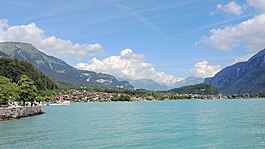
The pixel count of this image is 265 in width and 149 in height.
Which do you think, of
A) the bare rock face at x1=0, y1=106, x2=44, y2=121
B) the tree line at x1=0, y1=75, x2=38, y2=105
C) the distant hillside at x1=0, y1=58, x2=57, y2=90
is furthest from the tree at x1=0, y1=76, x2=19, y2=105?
the distant hillside at x1=0, y1=58, x2=57, y2=90

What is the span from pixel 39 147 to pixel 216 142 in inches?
740

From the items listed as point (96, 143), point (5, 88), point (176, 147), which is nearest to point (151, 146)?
point (176, 147)

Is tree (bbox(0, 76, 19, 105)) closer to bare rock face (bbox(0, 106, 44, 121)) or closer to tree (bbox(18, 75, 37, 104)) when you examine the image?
tree (bbox(18, 75, 37, 104))

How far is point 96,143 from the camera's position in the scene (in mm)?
39469

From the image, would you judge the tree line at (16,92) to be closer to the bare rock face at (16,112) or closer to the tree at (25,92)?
the tree at (25,92)

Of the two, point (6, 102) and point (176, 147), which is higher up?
point (6, 102)

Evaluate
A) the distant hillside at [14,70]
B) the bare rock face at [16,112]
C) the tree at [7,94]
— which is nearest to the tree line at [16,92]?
the tree at [7,94]

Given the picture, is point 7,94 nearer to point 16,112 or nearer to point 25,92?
point 16,112

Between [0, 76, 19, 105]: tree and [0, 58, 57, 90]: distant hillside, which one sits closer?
[0, 76, 19, 105]: tree

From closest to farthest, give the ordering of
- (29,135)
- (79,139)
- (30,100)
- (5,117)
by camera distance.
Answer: (79,139) < (29,135) < (5,117) < (30,100)

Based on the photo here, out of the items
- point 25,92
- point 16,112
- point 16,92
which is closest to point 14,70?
point 25,92

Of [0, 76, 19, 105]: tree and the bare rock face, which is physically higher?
[0, 76, 19, 105]: tree

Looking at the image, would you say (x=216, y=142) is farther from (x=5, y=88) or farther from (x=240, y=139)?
(x=5, y=88)

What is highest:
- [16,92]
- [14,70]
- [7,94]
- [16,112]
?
[14,70]
